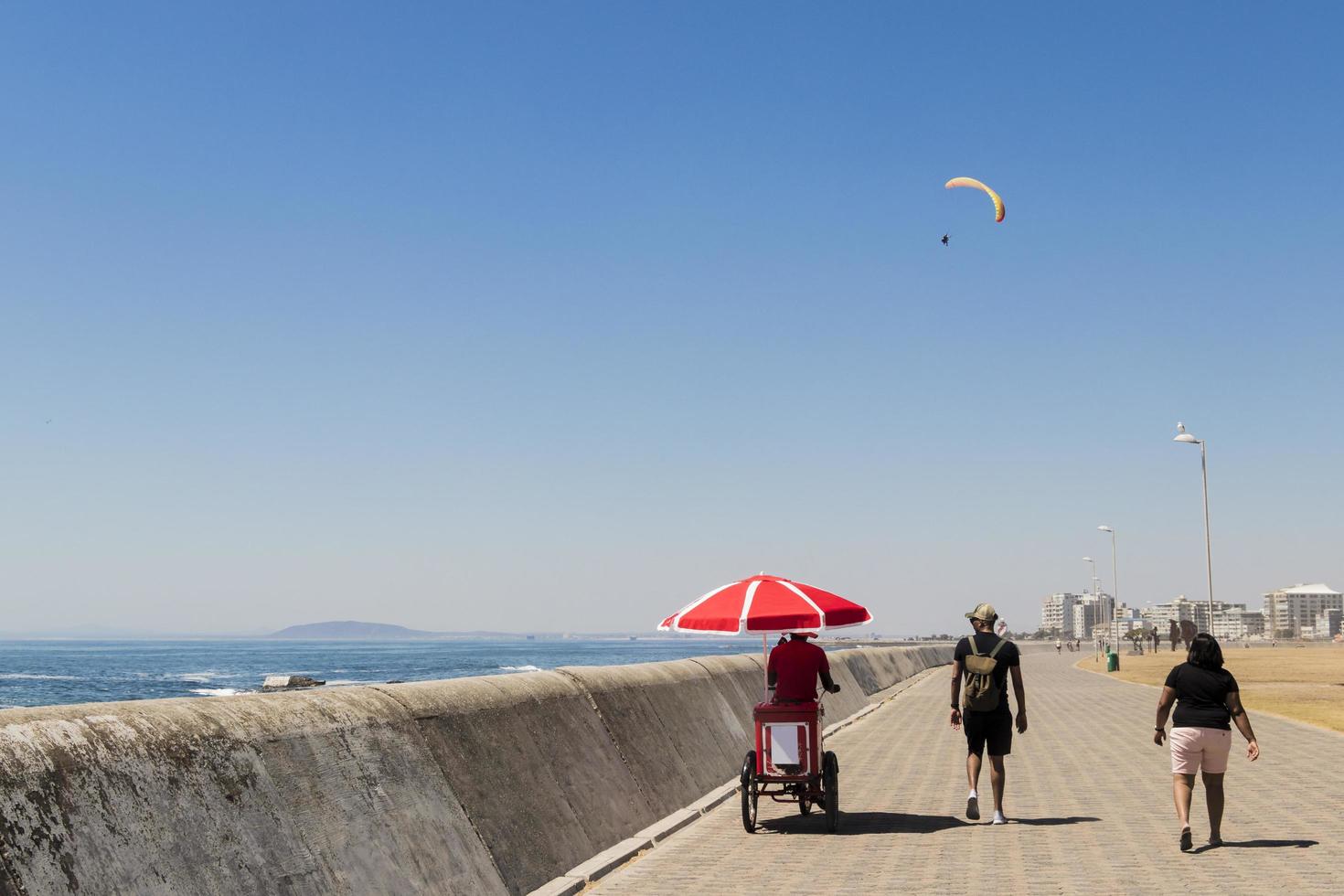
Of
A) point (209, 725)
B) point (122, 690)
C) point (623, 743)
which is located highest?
point (209, 725)

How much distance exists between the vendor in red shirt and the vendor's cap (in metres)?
1.32

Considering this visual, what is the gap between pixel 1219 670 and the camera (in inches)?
398

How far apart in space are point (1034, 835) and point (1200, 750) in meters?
1.46

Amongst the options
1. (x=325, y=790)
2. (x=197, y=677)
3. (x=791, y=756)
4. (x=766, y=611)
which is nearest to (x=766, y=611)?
(x=766, y=611)

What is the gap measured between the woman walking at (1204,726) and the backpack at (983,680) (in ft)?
4.61

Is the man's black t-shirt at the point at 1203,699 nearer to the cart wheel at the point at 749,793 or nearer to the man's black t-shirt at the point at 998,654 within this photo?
the man's black t-shirt at the point at 998,654

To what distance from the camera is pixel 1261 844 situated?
9891 millimetres

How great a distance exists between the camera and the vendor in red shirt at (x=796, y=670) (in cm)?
1102

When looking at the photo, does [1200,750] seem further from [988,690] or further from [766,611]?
[766,611]

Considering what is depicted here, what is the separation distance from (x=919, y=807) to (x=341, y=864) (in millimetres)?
7397

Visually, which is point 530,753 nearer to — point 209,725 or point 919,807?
point 209,725

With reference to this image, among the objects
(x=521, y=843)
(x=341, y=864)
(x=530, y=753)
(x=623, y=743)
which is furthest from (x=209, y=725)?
(x=623, y=743)

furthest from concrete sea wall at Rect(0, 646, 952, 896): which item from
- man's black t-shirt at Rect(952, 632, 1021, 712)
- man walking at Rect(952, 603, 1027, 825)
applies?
man's black t-shirt at Rect(952, 632, 1021, 712)

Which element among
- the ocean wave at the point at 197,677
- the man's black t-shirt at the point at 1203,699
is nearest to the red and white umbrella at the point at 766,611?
the man's black t-shirt at the point at 1203,699
